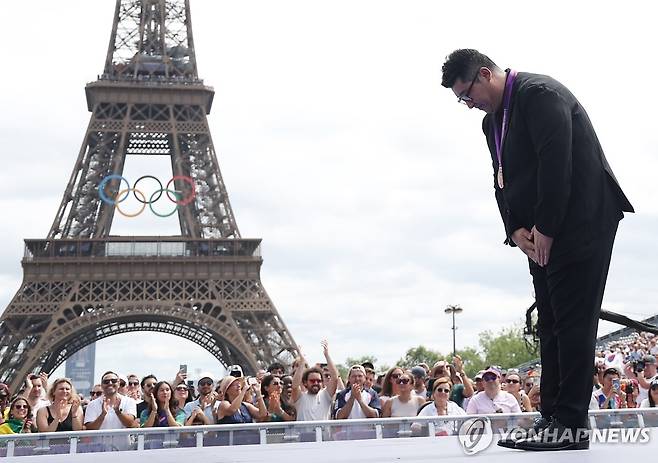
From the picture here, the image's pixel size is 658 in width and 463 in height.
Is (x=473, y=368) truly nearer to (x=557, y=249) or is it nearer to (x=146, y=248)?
(x=146, y=248)

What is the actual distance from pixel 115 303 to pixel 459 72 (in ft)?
129

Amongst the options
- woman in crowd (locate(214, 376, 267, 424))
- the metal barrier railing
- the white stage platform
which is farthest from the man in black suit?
woman in crowd (locate(214, 376, 267, 424))

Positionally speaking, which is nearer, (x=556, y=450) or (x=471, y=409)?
(x=556, y=450)

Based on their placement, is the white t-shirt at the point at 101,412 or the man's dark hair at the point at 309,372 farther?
the man's dark hair at the point at 309,372

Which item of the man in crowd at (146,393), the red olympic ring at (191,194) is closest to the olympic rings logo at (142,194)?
the red olympic ring at (191,194)

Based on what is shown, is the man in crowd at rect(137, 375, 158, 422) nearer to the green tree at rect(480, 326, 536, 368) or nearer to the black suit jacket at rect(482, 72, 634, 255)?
the black suit jacket at rect(482, 72, 634, 255)

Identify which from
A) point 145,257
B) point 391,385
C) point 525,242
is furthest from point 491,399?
point 145,257

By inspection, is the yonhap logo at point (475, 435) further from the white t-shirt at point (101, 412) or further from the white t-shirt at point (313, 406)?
the white t-shirt at point (101, 412)

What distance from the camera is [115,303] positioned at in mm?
40594

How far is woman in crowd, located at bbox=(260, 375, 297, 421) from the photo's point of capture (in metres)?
7.79

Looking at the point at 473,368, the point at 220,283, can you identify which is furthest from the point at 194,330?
the point at 473,368

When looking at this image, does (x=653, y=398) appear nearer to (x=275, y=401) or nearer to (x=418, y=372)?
(x=418, y=372)

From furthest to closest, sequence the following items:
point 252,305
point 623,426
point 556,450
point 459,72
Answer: point 252,305 < point 623,426 < point 459,72 < point 556,450

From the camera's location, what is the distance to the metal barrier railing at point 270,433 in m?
4.12
